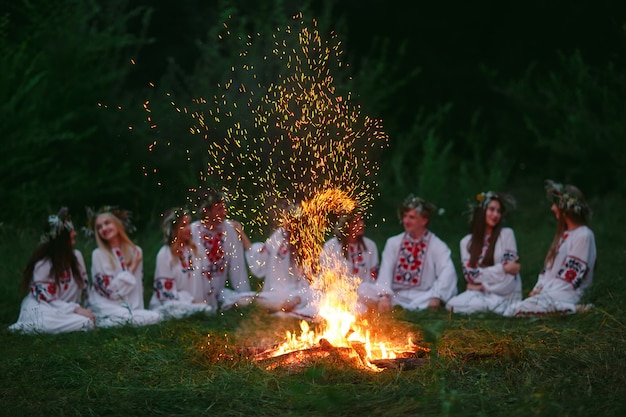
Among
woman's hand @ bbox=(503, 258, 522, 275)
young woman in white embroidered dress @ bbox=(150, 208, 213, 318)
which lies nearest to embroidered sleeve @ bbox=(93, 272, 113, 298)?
young woman in white embroidered dress @ bbox=(150, 208, 213, 318)

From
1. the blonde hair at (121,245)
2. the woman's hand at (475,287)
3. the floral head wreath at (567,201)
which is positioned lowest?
the woman's hand at (475,287)

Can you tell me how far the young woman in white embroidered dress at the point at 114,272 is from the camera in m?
9.57

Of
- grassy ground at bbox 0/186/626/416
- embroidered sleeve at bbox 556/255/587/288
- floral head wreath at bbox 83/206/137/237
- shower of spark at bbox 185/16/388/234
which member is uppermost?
shower of spark at bbox 185/16/388/234

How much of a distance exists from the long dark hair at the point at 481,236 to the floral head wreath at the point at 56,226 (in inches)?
160

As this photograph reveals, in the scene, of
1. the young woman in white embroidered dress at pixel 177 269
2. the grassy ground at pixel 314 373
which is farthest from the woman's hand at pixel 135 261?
the grassy ground at pixel 314 373

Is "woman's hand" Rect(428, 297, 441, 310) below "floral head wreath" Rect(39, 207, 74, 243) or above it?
below

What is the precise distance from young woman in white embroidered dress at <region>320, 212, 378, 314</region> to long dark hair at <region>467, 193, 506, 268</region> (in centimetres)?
103

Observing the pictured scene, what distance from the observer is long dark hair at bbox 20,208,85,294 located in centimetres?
924

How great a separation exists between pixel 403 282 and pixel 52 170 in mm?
5925

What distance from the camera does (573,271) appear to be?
384 inches

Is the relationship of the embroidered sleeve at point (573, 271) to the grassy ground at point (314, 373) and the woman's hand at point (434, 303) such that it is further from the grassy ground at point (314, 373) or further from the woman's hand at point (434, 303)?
the woman's hand at point (434, 303)

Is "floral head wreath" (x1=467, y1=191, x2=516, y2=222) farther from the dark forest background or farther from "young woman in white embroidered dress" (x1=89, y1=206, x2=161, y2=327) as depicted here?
the dark forest background

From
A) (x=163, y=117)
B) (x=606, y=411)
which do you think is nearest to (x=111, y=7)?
(x=163, y=117)

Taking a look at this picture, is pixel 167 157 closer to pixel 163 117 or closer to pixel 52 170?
pixel 163 117
